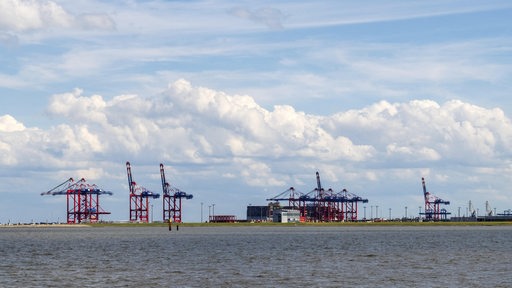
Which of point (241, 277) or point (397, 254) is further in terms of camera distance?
point (397, 254)

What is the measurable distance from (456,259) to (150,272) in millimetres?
34595

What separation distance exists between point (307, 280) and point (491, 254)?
137 feet

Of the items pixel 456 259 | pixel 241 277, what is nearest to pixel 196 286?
pixel 241 277

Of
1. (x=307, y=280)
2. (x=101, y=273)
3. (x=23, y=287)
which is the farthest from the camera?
(x=101, y=273)

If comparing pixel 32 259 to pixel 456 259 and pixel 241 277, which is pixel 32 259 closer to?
pixel 241 277

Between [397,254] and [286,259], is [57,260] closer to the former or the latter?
[286,259]

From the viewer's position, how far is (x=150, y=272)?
76438 mm

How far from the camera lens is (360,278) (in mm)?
69125

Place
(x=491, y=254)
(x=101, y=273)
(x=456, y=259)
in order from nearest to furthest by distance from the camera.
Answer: (x=101, y=273) → (x=456, y=259) → (x=491, y=254)

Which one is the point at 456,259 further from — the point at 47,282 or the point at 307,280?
the point at 47,282

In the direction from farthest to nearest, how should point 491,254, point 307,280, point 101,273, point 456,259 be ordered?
point 491,254
point 456,259
point 101,273
point 307,280

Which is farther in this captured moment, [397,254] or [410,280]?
[397,254]

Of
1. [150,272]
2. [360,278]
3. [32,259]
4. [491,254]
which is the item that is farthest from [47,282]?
[491,254]

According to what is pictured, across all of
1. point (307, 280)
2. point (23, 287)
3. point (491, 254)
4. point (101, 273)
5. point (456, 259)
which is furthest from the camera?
point (491, 254)
